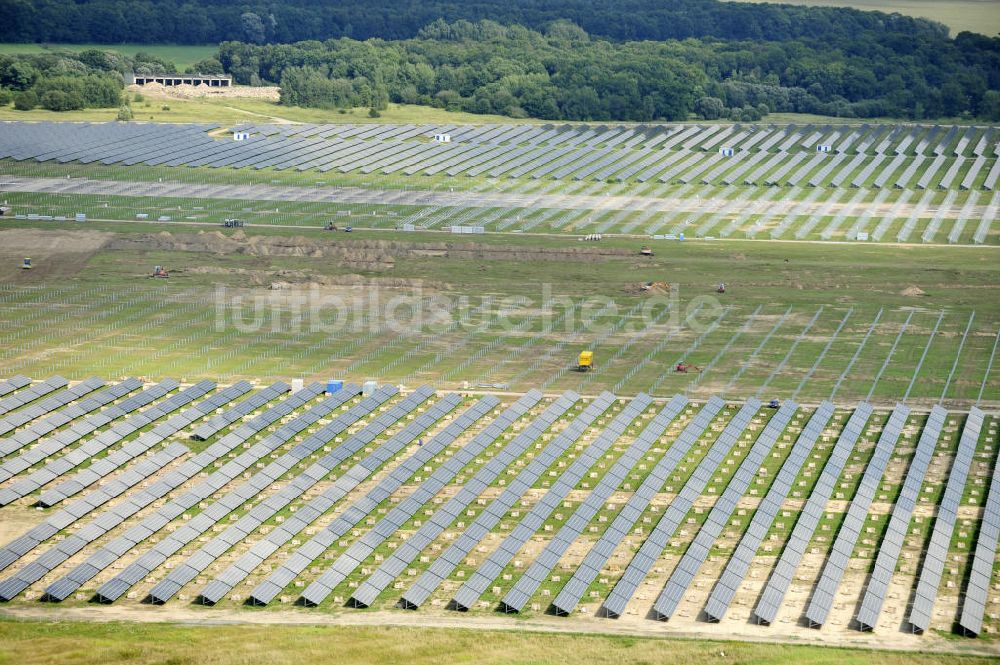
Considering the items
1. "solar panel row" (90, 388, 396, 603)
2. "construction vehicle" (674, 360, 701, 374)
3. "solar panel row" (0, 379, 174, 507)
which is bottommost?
"solar panel row" (0, 379, 174, 507)

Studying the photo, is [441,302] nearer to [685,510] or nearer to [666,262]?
[666,262]

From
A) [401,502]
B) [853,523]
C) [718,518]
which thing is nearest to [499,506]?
[401,502]

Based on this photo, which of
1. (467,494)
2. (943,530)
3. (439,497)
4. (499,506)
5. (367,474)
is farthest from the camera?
(367,474)

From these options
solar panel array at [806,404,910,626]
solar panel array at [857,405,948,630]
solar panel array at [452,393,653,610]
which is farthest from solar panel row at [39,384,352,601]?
solar panel array at [857,405,948,630]

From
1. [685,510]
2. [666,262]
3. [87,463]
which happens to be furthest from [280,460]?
[666,262]

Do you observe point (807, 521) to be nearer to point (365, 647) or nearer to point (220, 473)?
point (365, 647)

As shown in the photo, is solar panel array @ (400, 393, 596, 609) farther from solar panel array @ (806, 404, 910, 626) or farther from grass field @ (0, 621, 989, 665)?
solar panel array @ (806, 404, 910, 626)

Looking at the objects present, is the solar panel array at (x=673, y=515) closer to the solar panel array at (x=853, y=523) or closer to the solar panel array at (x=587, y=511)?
the solar panel array at (x=587, y=511)
